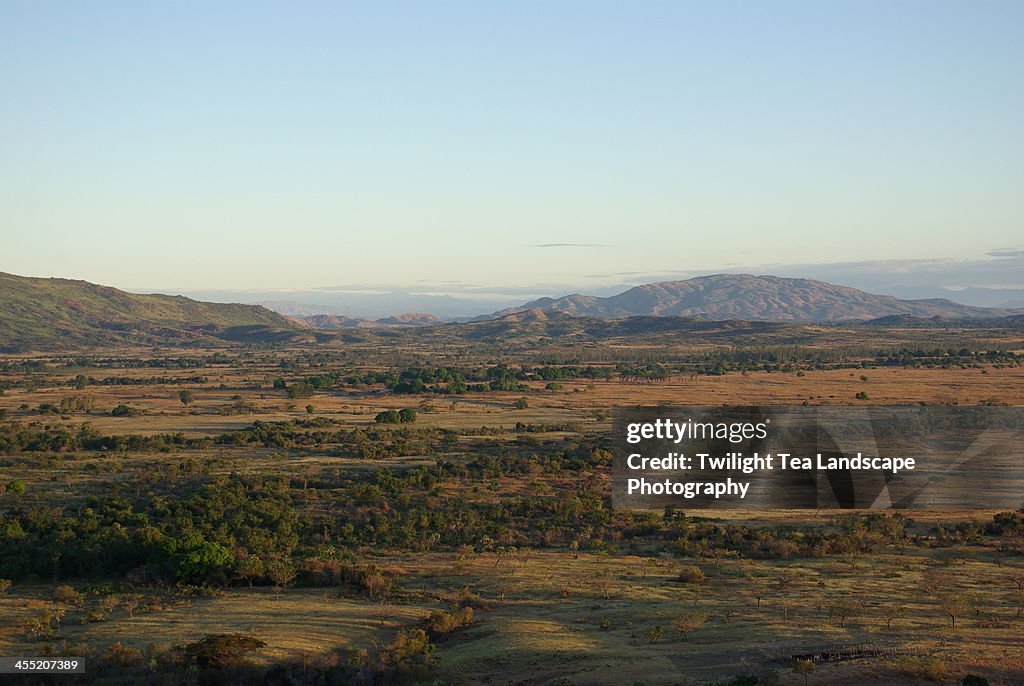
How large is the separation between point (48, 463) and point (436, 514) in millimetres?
26195

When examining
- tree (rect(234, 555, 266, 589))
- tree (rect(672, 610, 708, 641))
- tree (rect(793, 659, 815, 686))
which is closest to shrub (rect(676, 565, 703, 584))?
tree (rect(672, 610, 708, 641))

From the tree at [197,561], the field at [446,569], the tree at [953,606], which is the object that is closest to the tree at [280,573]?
the field at [446,569]

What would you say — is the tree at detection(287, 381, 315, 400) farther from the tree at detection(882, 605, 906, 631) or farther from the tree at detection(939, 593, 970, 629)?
the tree at detection(939, 593, 970, 629)

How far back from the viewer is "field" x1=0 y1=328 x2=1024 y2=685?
20922 mm

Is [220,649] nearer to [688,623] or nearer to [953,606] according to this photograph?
[688,623]

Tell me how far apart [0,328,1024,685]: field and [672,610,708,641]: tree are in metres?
0.09

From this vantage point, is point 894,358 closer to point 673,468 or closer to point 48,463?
point 673,468

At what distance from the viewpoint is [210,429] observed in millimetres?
67438

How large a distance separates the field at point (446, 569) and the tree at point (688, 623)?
9cm

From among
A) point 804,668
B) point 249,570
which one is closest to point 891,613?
point 804,668

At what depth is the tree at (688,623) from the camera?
905 inches

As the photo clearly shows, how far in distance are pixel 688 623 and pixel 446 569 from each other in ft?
34.3

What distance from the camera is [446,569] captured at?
3100 centimetres

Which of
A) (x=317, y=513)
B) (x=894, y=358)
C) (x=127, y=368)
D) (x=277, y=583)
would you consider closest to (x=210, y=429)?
(x=317, y=513)
